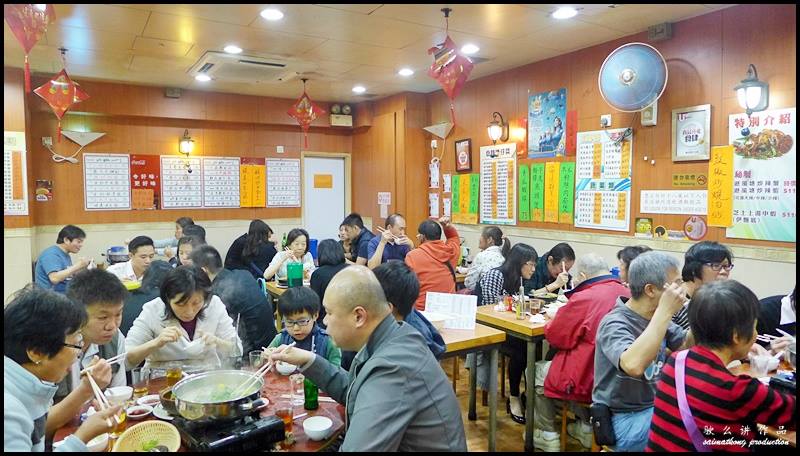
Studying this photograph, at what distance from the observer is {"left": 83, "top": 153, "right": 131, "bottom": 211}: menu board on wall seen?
6.64 m

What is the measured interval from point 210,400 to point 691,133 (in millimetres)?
4150

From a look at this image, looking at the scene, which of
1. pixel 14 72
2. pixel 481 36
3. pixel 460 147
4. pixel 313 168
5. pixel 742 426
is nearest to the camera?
pixel 742 426

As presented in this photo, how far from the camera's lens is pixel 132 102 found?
6.63m

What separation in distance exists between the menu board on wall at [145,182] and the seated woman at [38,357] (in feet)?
19.3

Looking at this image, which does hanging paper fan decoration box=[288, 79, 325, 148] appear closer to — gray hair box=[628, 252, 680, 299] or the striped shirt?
gray hair box=[628, 252, 680, 299]

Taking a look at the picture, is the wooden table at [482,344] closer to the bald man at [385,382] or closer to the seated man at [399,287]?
the seated man at [399,287]

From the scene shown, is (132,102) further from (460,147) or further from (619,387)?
(619,387)

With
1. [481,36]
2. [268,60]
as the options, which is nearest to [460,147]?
[481,36]

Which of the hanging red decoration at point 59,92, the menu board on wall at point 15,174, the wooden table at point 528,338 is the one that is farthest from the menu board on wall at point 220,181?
the wooden table at point 528,338

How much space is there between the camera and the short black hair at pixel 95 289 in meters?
2.05

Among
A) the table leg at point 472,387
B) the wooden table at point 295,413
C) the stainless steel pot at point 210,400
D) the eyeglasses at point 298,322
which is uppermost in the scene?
the eyeglasses at point 298,322

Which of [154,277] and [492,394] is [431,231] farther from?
[154,277]

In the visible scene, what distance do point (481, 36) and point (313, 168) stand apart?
14.2ft

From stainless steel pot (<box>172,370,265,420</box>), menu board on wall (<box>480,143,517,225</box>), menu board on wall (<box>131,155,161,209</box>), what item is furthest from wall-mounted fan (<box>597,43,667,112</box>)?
menu board on wall (<box>131,155,161,209</box>)
